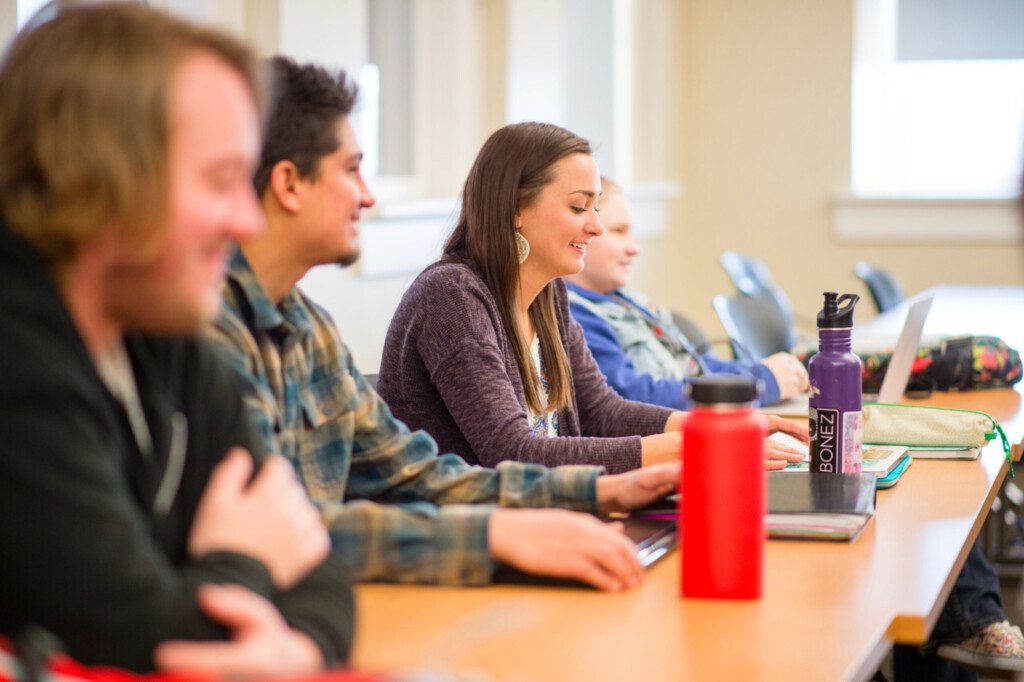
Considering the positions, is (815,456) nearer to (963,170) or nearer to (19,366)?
(19,366)

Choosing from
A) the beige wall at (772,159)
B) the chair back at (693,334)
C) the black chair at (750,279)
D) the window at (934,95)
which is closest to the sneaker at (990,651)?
the chair back at (693,334)

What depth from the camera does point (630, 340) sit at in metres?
2.80

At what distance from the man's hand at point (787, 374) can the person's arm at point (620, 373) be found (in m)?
0.22

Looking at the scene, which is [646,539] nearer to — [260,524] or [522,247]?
[260,524]

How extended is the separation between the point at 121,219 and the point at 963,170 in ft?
20.2

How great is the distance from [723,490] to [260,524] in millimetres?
436

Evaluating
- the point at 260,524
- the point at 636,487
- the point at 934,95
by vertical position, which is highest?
the point at 934,95

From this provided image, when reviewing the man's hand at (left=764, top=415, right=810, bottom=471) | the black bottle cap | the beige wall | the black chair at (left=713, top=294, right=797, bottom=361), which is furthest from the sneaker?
the beige wall

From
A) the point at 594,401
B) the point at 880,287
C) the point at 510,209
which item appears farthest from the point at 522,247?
the point at 880,287

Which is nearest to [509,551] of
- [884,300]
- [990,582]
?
[990,582]

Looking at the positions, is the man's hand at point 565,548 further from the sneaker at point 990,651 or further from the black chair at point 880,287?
the black chair at point 880,287

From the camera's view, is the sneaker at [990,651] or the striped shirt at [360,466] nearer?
the striped shirt at [360,466]

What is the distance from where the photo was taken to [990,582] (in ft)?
7.46

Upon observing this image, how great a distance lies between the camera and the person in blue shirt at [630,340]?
261cm
